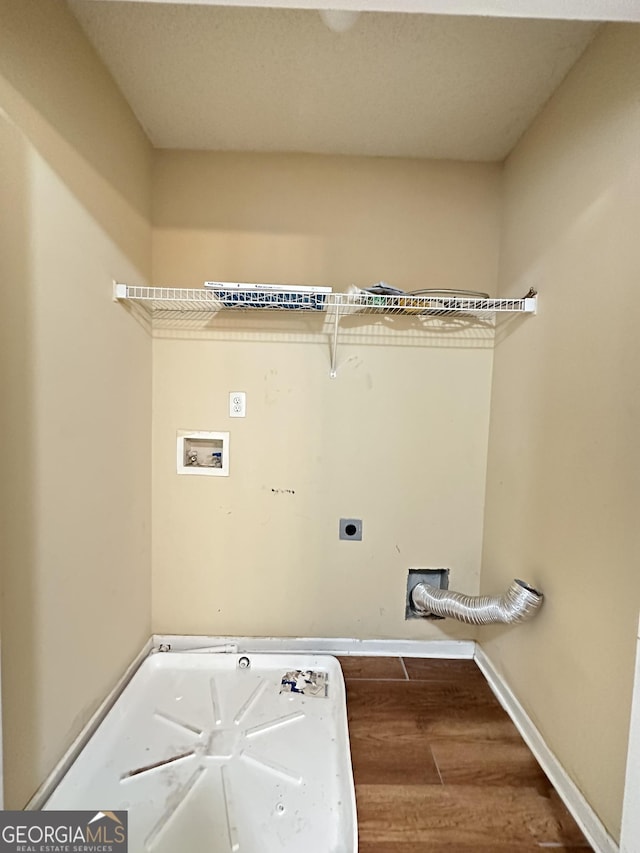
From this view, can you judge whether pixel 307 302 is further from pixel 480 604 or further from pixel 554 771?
pixel 554 771

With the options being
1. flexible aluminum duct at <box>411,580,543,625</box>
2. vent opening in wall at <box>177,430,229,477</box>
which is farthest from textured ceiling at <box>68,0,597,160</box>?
flexible aluminum duct at <box>411,580,543,625</box>

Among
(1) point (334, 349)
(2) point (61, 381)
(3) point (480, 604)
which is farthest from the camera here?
(1) point (334, 349)

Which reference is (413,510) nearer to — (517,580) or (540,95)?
(517,580)

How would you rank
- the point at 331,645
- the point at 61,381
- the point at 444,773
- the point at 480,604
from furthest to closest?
the point at 331,645 → the point at 480,604 → the point at 444,773 → the point at 61,381

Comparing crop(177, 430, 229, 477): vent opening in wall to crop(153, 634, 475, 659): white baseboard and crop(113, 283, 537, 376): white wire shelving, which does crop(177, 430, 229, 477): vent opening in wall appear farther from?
crop(153, 634, 475, 659): white baseboard

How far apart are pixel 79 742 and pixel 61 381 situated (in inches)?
43.7

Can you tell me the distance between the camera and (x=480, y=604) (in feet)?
4.88

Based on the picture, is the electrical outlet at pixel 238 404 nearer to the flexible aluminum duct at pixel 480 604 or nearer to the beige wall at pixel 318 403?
the beige wall at pixel 318 403

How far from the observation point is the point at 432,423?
5.62 ft

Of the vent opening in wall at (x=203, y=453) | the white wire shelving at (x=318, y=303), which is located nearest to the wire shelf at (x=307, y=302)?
the white wire shelving at (x=318, y=303)

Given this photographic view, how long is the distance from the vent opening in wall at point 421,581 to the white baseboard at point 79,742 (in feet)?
3.82

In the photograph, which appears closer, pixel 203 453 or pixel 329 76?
pixel 329 76

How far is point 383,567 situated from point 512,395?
92 centimetres

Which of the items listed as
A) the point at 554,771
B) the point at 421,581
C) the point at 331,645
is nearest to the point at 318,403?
the point at 421,581
